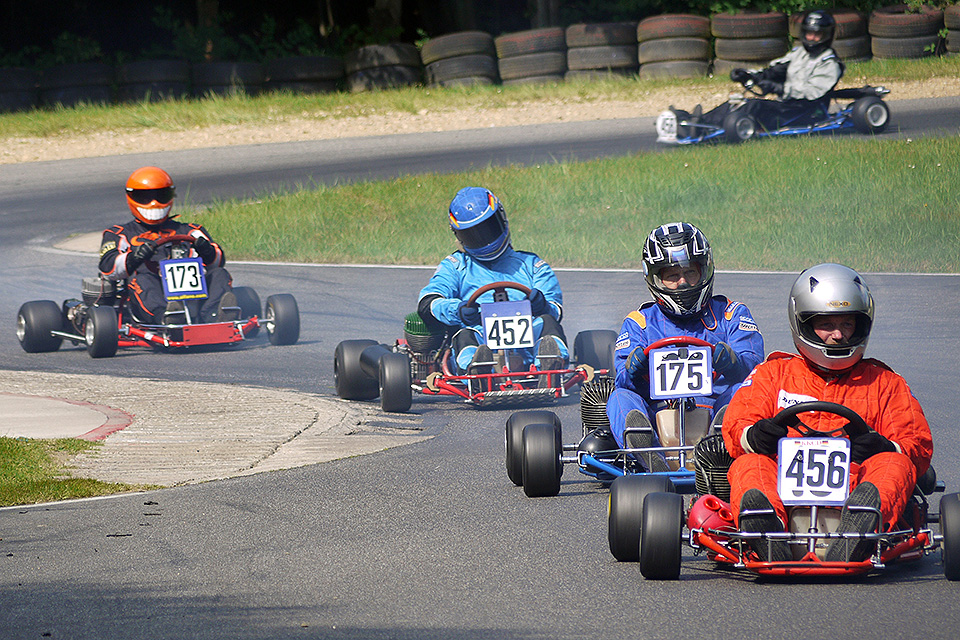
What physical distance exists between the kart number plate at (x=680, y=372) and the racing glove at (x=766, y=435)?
3.65 ft

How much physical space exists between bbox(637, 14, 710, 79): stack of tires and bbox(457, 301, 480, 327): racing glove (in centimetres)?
1791

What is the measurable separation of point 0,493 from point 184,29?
26.2m

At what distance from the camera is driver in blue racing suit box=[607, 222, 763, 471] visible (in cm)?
639

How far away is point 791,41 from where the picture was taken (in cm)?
2573

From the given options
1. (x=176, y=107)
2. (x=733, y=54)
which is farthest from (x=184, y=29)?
(x=733, y=54)

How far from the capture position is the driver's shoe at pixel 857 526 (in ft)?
15.5

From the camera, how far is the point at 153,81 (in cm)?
2773

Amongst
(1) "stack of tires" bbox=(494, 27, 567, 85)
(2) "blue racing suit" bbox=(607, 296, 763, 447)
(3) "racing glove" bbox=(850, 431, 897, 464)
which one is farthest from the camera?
(1) "stack of tires" bbox=(494, 27, 567, 85)

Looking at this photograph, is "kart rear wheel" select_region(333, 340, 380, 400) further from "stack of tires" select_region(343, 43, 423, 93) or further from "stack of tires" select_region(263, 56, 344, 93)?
"stack of tires" select_region(343, 43, 423, 93)

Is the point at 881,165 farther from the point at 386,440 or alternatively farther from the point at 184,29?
the point at 184,29

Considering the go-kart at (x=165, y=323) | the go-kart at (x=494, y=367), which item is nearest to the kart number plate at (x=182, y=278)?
the go-kart at (x=165, y=323)

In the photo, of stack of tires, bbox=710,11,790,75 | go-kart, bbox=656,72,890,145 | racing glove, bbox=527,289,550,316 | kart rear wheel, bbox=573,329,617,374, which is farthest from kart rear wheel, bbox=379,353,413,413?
stack of tires, bbox=710,11,790,75

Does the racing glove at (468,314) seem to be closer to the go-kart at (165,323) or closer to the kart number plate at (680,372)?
the kart number plate at (680,372)

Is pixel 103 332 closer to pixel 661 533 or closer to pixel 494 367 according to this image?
pixel 494 367
